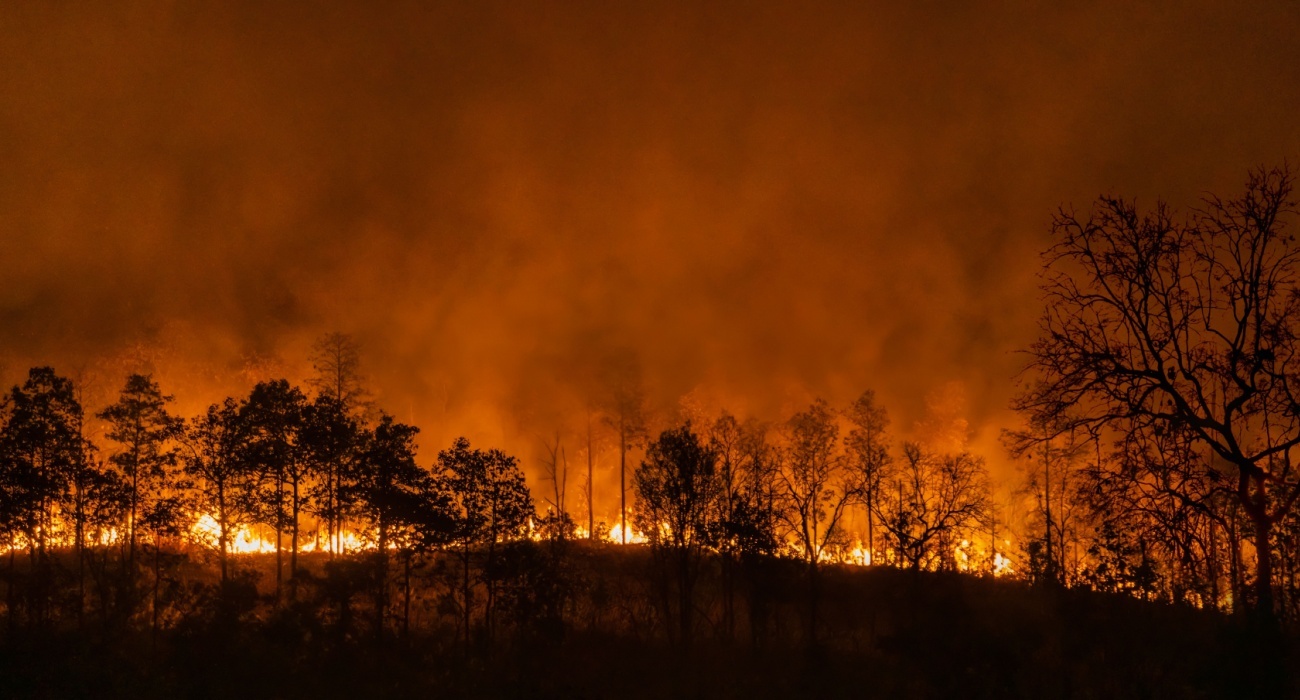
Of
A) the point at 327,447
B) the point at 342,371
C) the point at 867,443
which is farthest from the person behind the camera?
the point at 867,443

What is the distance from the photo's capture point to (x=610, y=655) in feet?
133

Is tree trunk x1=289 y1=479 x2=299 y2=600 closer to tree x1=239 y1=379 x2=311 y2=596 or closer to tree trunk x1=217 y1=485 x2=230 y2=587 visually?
tree x1=239 y1=379 x2=311 y2=596

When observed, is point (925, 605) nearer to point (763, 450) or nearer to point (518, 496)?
point (763, 450)

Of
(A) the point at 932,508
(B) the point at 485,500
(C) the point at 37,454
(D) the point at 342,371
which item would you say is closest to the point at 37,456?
(C) the point at 37,454

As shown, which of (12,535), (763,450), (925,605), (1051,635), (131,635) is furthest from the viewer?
(763,450)

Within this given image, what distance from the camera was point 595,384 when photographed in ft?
258

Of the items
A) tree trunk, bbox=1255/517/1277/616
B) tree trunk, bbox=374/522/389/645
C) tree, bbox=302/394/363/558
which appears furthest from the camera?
tree, bbox=302/394/363/558

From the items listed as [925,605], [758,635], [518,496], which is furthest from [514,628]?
[925,605]

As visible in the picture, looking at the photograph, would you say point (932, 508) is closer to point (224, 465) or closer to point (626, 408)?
point (626, 408)

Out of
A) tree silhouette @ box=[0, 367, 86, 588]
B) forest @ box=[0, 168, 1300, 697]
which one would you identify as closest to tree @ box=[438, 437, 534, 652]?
forest @ box=[0, 168, 1300, 697]

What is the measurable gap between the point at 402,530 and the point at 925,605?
28.5 m

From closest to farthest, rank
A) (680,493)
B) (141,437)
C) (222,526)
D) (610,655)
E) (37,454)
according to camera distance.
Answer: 1. (610,655)
2. (222,526)
3. (680,493)
4. (37,454)
5. (141,437)

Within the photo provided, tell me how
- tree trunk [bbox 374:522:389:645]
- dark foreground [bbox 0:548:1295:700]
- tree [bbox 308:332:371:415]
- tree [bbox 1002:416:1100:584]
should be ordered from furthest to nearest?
tree [bbox 308:332:371:415] < tree [bbox 1002:416:1100:584] < tree trunk [bbox 374:522:389:645] < dark foreground [bbox 0:548:1295:700]

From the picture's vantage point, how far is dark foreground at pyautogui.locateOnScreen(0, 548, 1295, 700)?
34.5 meters
